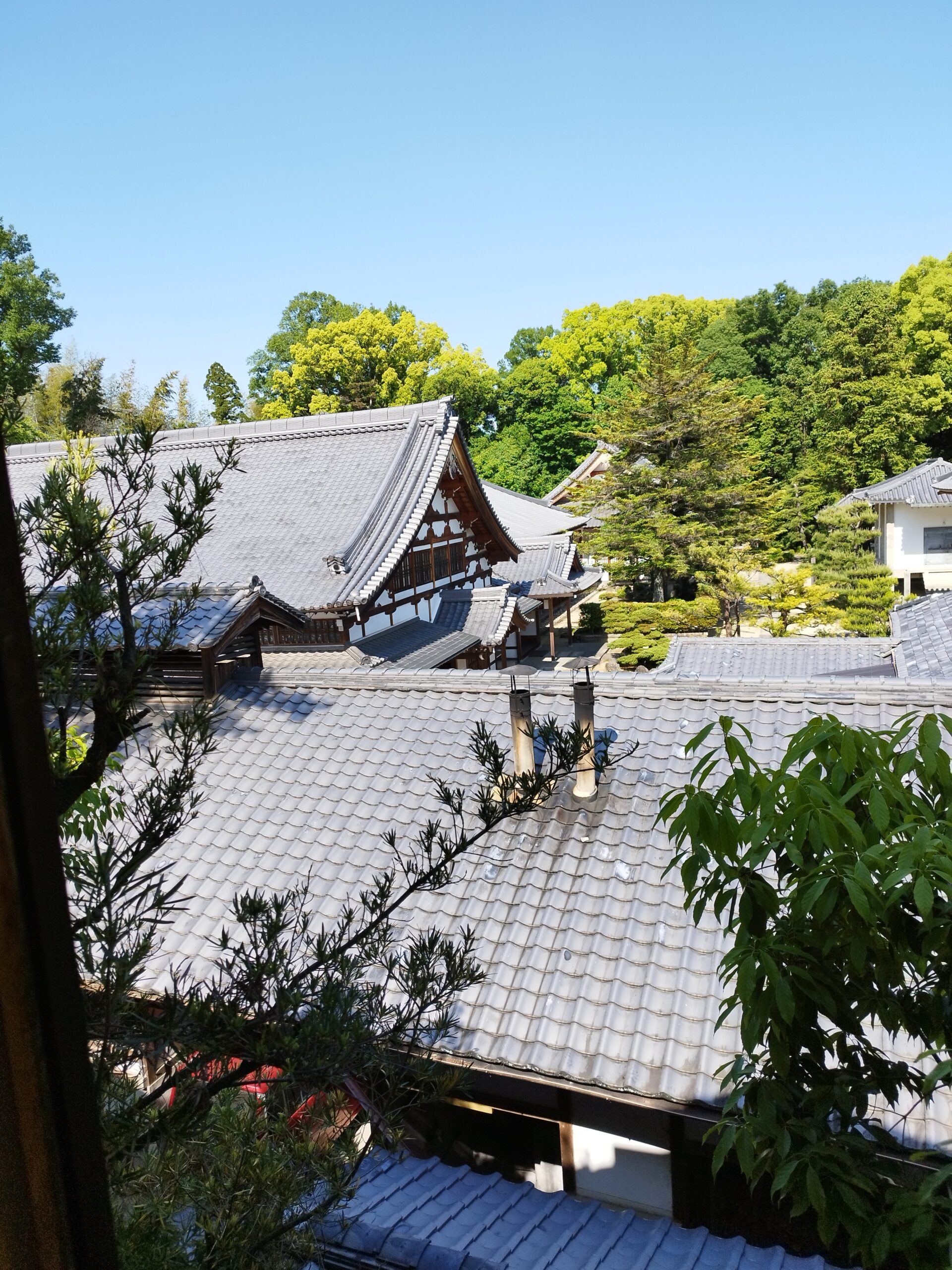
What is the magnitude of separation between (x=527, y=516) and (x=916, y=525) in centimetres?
1235

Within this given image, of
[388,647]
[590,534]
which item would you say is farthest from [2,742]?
[590,534]

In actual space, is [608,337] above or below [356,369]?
above

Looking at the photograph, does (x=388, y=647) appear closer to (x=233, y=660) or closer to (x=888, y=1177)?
(x=233, y=660)

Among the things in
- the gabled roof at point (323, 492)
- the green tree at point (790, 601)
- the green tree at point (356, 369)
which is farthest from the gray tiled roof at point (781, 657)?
the green tree at point (356, 369)

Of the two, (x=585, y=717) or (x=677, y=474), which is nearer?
(x=585, y=717)

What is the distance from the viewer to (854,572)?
20.4m

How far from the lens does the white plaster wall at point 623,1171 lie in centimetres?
450

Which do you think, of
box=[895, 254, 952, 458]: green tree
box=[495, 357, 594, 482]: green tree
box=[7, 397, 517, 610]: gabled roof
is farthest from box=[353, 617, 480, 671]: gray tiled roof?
box=[495, 357, 594, 482]: green tree

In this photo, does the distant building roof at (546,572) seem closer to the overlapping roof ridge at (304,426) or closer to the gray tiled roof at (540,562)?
the gray tiled roof at (540,562)

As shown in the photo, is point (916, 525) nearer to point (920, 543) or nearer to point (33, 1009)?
point (920, 543)

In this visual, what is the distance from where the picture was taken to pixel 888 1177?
84.0 inches

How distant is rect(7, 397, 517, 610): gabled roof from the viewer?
13773 millimetres

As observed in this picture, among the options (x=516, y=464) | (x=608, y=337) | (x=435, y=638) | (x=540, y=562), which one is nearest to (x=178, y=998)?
(x=435, y=638)

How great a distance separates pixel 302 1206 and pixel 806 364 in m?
38.0
